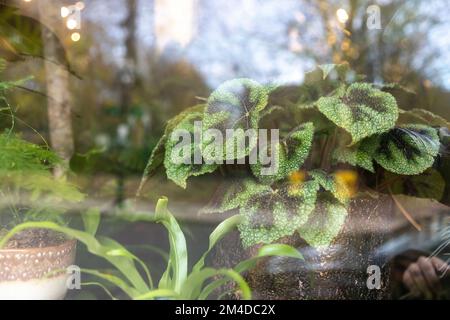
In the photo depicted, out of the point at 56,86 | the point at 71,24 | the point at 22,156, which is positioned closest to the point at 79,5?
the point at 71,24

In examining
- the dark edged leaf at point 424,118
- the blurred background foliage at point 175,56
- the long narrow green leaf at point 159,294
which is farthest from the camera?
the blurred background foliage at point 175,56

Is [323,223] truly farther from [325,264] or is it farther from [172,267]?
[172,267]

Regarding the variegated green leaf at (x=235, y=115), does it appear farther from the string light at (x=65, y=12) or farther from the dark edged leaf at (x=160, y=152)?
the string light at (x=65, y=12)

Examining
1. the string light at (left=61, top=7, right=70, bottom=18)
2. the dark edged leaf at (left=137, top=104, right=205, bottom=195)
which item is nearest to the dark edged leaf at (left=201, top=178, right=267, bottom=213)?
the dark edged leaf at (left=137, top=104, right=205, bottom=195)

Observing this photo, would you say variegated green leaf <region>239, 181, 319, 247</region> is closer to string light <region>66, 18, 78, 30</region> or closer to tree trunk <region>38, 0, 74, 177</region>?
tree trunk <region>38, 0, 74, 177</region>

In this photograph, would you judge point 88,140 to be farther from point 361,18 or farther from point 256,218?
point 361,18

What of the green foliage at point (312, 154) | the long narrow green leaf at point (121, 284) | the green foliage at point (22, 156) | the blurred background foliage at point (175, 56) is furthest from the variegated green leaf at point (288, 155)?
the green foliage at point (22, 156)

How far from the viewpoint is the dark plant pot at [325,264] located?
631mm

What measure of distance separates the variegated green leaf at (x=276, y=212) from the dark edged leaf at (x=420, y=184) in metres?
0.15

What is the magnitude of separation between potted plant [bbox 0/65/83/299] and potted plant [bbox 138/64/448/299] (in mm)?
180

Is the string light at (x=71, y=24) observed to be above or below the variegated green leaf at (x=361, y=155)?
above

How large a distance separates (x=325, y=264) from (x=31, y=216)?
45 centimetres

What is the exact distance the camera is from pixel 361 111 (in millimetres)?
618
